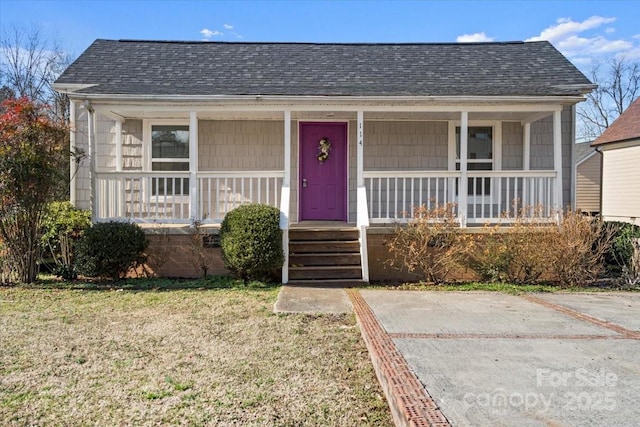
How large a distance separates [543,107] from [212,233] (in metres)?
6.39

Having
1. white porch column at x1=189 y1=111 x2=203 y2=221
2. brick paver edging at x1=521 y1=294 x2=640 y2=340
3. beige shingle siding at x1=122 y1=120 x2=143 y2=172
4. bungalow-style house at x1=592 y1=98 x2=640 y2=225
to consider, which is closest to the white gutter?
white porch column at x1=189 y1=111 x2=203 y2=221

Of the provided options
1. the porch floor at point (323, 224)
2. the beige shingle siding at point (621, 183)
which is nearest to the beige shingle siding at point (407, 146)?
the porch floor at point (323, 224)

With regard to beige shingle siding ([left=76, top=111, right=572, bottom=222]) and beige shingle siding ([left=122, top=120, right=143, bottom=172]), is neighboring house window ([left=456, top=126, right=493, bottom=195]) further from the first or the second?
beige shingle siding ([left=122, top=120, right=143, bottom=172])

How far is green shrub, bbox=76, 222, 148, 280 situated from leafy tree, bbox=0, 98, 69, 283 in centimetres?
82

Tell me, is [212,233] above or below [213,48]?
below

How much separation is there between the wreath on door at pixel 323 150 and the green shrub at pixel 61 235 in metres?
4.71

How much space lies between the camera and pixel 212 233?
7.89 meters

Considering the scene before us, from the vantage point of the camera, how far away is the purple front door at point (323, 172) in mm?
9633

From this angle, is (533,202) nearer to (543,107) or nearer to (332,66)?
(543,107)

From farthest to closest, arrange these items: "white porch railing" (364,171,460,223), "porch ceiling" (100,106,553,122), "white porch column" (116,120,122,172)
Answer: "white porch column" (116,120,122,172) < "porch ceiling" (100,106,553,122) < "white porch railing" (364,171,460,223)

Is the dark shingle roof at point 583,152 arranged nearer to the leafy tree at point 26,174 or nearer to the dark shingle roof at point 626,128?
the dark shingle roof at point 626,128

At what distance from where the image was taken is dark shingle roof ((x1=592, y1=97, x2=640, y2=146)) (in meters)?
16.1

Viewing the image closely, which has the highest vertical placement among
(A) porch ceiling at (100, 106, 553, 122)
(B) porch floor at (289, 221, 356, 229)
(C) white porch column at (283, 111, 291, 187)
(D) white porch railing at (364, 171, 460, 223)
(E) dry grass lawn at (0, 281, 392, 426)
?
(A) porch ceiling at (100, 106, 553, 122)

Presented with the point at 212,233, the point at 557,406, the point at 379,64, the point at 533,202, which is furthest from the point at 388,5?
the point at 557,406
